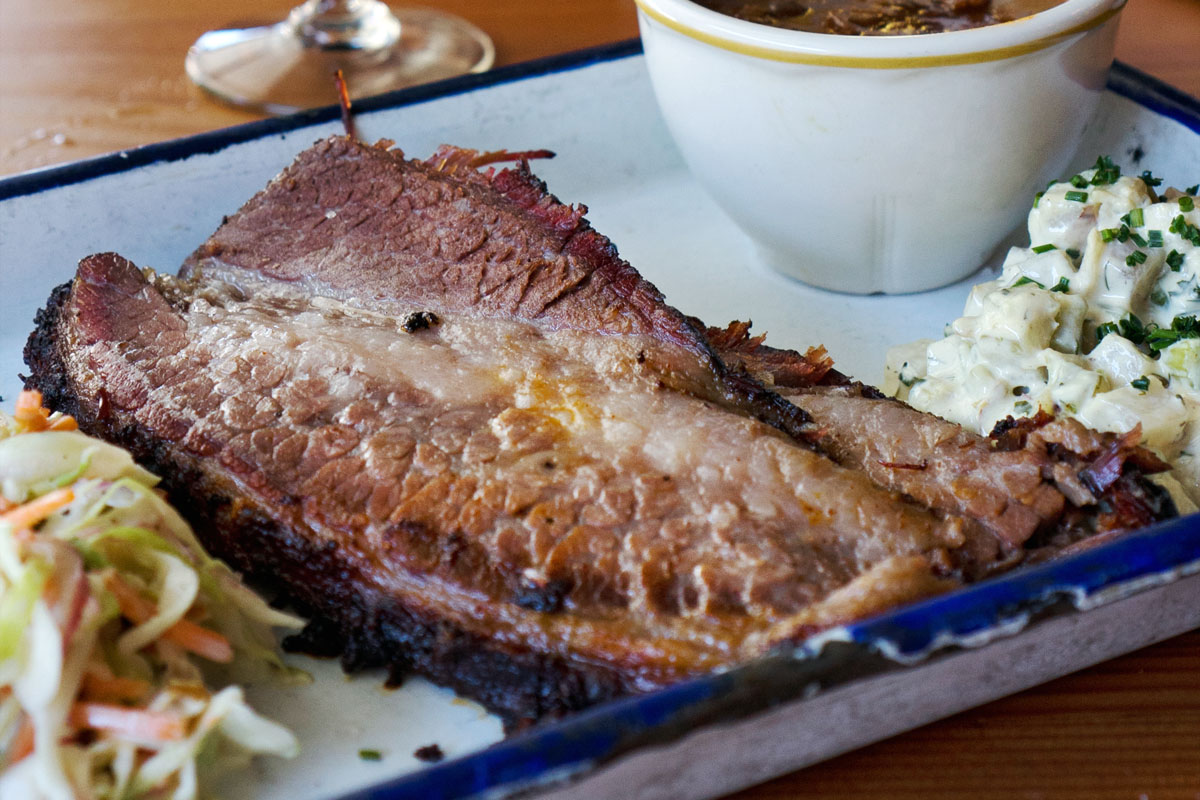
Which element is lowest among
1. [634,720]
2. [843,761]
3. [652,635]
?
[843,761]

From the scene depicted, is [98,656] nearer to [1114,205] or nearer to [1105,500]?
[1105,500]

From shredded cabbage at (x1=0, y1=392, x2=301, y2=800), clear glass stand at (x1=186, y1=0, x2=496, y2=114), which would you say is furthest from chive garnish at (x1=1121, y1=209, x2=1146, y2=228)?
clear glass stand at (x1=186, y1=0, x2=496, y2=114)

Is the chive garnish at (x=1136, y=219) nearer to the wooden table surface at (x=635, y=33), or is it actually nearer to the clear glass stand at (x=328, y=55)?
the wooden table surface at (x=635, y=33)

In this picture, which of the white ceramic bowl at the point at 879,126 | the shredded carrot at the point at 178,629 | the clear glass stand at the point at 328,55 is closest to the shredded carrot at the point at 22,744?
the shredded carrot at the point at 178,629

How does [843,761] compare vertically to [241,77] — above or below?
below

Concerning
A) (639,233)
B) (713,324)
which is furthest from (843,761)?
(639,233)

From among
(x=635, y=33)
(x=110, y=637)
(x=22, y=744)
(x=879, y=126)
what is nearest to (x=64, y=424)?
(x=110, y=637)
